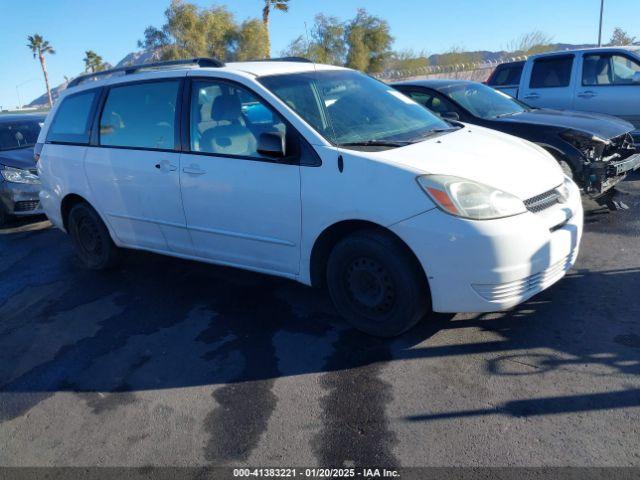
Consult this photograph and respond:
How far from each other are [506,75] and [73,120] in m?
8.30

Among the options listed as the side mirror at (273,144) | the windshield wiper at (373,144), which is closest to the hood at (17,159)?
the side mirror at (273,144)

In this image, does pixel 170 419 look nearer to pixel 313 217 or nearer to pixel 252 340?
pixel 252 340

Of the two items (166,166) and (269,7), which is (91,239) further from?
(269,7)

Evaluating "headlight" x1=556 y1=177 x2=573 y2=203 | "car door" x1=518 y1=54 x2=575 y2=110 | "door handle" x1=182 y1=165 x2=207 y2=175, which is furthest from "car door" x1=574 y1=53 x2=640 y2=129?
"door handle" x1=182 y1=165 x2=207 y2=175

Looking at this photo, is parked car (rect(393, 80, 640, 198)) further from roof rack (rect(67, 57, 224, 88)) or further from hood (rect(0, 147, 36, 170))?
hood (rect(0, 147, 36, 170))

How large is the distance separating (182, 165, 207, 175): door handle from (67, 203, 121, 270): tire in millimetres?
1523

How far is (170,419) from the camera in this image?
3.14 m

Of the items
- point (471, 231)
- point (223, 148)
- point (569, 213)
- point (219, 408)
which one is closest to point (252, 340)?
point (219, 408)

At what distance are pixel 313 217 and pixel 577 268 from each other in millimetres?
2427

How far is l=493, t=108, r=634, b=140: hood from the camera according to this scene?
233 inches

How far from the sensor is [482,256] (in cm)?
319

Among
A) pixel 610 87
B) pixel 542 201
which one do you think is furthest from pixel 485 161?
pixel 610 87

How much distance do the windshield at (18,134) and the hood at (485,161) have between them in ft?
24.6

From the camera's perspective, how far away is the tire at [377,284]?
346 centimetres
